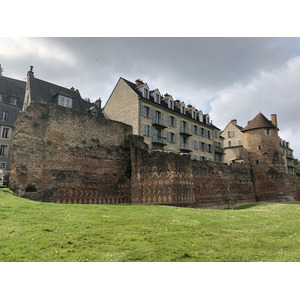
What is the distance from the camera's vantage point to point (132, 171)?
19391 millimetres

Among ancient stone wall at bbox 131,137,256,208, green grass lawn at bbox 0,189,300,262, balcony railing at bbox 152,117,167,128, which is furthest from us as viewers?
balcony railing at bbox 152,117,167,128

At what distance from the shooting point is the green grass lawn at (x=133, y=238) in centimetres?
617

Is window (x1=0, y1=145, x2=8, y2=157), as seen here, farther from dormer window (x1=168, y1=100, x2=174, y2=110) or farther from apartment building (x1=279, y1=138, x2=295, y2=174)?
apartment building (x1=279, y1=138, x2=295, y2=174)

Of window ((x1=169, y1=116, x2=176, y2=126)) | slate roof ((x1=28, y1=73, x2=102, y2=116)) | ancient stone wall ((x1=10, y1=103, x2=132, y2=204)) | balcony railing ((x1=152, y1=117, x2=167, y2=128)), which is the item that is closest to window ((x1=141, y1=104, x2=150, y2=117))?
balcony railing ((x1=152, y1=117, x2=167, y2=128))

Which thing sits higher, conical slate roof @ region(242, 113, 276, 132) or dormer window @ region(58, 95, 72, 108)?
dormer window @ region(58, 95, 72, 108)

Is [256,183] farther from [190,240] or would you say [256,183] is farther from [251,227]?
[190,240]

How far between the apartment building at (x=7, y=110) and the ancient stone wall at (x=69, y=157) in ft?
53.9

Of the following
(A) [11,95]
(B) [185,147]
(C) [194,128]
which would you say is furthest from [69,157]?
(C) [194,128]

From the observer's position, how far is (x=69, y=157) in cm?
1722

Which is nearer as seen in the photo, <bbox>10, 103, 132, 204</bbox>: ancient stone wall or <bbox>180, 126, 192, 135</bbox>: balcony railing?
<bbox>10, 103, 132, 204</bbox>: ancient stone wall

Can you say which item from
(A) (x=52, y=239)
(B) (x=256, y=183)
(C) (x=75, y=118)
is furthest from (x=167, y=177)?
(B) (x=256, y=183)

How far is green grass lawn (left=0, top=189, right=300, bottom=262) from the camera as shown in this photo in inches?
243

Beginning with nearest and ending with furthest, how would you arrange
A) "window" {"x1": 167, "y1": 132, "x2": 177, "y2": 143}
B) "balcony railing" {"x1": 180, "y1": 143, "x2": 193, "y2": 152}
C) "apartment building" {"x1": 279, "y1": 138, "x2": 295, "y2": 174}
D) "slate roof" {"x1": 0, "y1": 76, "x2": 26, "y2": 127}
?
"slate roof" {"x1": 0, "y1": 76, "x2": 26, "y2": 127} → "window" {"x1": 167, "y1": 132, "x2": 177, "y2": 143} → "balcony railing" {"x1": 180, "y1": 143, "x2": 193, "y2": 152} → "apartment building" {"x1": 279, "y1": 138, "x2": 295, "y2": 174}

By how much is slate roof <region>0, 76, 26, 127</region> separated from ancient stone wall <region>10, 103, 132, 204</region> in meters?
17.9
